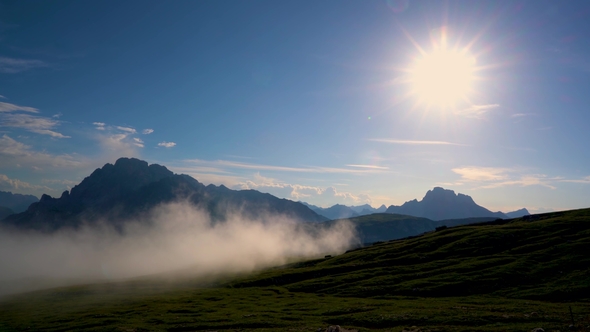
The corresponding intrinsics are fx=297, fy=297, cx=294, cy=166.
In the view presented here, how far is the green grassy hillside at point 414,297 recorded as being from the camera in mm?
46844

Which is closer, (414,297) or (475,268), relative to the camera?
(414,297)

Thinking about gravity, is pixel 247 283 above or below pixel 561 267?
below

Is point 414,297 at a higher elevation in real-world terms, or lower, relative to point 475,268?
lower

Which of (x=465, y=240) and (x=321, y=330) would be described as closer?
(x=321, y=330)

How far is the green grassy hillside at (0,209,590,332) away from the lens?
46.8m

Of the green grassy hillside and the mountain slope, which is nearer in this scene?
the green grassy hillside

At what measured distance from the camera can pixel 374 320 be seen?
48438 millimetres

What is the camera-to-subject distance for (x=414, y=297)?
6531cm

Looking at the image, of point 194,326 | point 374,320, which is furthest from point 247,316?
A: point 374,320

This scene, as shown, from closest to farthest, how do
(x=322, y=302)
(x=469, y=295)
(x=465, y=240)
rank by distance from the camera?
(x=469, y=295), (x=322, y=302), (x=465, y=240)

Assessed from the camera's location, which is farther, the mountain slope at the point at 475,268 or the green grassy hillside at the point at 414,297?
the mountain slope at the point at 475,268

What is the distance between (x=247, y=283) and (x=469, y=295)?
2965 inches

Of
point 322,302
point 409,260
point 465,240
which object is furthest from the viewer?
point 465,240

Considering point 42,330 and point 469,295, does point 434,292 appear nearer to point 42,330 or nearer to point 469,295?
point 469,295
